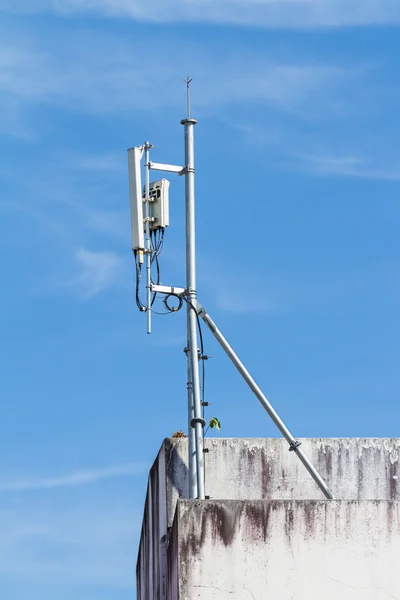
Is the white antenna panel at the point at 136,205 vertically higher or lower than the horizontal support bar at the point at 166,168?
lower

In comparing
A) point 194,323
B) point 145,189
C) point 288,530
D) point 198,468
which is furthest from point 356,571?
point 145,189

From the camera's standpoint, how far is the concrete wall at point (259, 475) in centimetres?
1911

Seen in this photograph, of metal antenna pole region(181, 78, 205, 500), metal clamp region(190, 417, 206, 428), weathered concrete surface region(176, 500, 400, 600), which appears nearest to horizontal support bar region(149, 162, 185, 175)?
metal antenna pole region(181, 78, 205, 500)

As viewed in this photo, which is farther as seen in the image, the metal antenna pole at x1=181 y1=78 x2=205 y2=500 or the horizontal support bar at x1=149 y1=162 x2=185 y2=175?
the horizontal support bar at x1=149 y1=162 x2=185 y2=175

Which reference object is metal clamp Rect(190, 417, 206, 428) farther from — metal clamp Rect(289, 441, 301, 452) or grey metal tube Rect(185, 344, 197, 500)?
metal clamp Rect(289, 441, 301, 452)

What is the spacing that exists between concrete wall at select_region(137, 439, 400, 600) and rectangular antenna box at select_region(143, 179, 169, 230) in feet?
9.25

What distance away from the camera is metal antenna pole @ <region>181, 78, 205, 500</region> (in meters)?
18.2

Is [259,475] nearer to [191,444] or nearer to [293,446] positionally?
[293,446]

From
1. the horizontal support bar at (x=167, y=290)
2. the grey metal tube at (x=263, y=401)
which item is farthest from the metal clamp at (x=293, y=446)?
the horizontal support bar at (x=167, y=290)

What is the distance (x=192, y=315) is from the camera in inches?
733

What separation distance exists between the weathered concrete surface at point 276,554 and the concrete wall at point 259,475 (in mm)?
2427

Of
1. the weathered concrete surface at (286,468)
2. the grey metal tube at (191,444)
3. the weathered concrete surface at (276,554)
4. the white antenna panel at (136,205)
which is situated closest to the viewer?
the weathered concrete surface at (276,554)

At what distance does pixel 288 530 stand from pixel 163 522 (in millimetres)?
3209

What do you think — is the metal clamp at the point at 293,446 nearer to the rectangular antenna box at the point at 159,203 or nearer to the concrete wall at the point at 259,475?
the concrete wall at the point at 259,475
